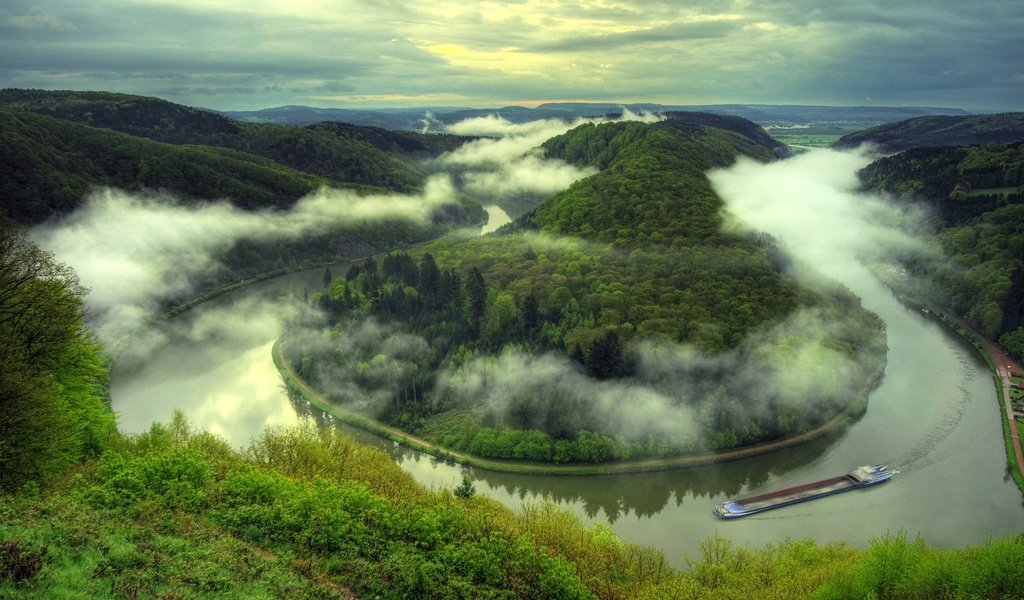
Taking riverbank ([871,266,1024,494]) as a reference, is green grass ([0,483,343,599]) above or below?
above

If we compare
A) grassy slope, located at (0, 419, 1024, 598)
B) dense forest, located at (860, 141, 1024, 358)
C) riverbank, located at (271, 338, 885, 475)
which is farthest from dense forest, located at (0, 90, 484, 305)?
dense forest, located at (860, 141, 1024, 358)

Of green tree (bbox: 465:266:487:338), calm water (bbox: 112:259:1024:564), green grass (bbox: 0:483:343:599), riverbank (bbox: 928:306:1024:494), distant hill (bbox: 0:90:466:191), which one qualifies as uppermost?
distant hill (bbox: 0:90:466:191)

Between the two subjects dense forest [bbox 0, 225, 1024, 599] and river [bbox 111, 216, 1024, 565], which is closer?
dense forest [bbox 0, 225, 1024, 599]

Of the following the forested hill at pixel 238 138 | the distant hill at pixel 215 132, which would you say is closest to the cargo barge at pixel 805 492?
the forested hill at pixel 238 138

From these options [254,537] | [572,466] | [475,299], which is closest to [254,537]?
[254,537]

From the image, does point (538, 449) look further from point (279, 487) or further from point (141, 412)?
point (141, 412)

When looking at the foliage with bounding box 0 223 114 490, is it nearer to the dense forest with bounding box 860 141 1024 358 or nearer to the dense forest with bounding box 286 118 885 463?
the dense forest with bounding box 286 118 885 463

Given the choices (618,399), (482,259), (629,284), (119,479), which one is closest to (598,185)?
(482,259)
